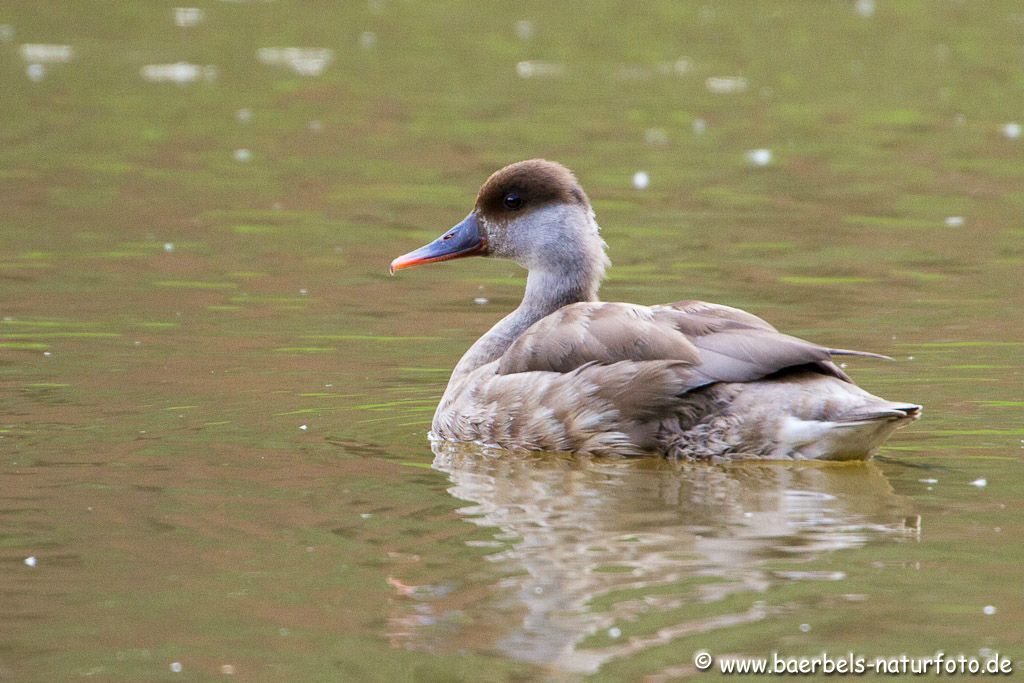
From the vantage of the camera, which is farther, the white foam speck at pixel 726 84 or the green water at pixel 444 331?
the white foam speck at pixel 726 84

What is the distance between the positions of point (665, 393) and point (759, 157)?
33.2ft

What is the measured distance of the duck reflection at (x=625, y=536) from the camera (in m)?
6.17

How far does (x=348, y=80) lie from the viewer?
2216cm

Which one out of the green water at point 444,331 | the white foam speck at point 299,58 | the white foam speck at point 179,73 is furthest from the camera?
the white foam speck at point 299,58

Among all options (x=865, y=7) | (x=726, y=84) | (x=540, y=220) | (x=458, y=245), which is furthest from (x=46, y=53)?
(x=540, y=220)

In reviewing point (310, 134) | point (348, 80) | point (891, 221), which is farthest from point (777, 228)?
point (348, 80)

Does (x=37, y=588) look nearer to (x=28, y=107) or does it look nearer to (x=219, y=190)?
(x=219, y=190)

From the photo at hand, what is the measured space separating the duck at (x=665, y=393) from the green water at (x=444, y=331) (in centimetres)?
20

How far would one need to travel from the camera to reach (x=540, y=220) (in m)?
9.99

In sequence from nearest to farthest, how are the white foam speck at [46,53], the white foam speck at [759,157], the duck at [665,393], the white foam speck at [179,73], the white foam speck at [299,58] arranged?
the duck at [665,393] < the white foam speck at [759,157] < the white foam speck at [179,73] < the white foam speck at [46,53] < the white foam speck at [299,58]

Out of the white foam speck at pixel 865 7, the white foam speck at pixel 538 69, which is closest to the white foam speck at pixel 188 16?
A: the white foam speck at pixel 538 69

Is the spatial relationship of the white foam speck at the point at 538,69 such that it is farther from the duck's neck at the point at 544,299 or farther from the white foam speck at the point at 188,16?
the duck's neck at the point at 544,299

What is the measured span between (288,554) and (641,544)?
1468mm

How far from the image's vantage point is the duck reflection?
617 cm
